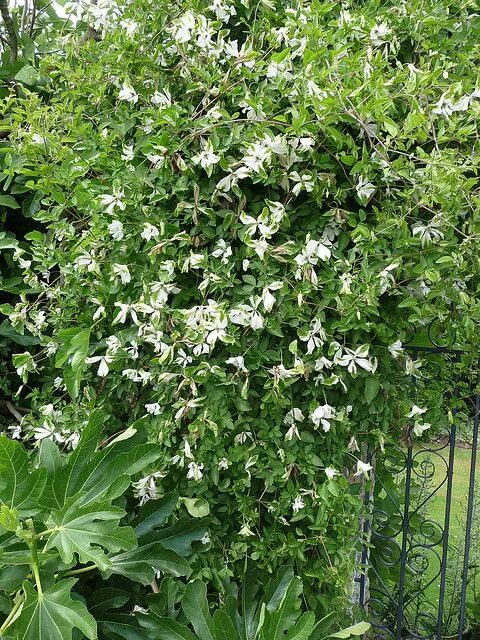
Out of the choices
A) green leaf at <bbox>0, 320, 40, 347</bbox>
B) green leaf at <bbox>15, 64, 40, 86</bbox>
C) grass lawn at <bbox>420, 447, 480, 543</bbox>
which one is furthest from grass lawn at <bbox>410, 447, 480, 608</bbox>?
green leaf at <bbox>15, 64, 40, 86</bbox>

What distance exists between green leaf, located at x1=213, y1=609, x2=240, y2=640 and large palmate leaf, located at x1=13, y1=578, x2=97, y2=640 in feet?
1.07

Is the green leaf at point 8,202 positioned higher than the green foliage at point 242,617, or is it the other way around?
the green leaf at point 8,202

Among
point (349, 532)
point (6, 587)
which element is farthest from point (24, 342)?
point (349, 532)

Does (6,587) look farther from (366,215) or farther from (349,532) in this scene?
(366,215)

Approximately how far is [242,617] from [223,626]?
24 centimetres

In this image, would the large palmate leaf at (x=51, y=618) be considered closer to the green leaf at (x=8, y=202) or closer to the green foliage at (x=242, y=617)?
the green foliage at (x=242, y=617)

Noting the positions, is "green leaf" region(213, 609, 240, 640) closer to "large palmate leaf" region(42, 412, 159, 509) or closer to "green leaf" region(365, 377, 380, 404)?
"large palmate leaf" region(42, 412, 159, 509)

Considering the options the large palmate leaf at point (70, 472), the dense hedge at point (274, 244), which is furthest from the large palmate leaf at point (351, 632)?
the large palmate leaf at point (70, 472)

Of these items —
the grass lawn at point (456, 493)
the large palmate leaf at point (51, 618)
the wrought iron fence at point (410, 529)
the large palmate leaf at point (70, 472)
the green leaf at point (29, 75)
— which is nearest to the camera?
the large palmate leaf at point (51, 618)

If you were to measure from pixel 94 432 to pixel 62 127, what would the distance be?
1.09 metres

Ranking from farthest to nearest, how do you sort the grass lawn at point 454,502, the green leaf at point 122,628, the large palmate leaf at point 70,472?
the grass lawn at point 454,502 < the green leaf at point 122,628 < the large palmate leaf at point 70,472

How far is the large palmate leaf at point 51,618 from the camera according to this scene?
1304 mm

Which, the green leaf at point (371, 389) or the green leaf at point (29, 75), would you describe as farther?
the green leaf at point (29, 75)

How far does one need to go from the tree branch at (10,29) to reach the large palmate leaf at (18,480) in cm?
171
